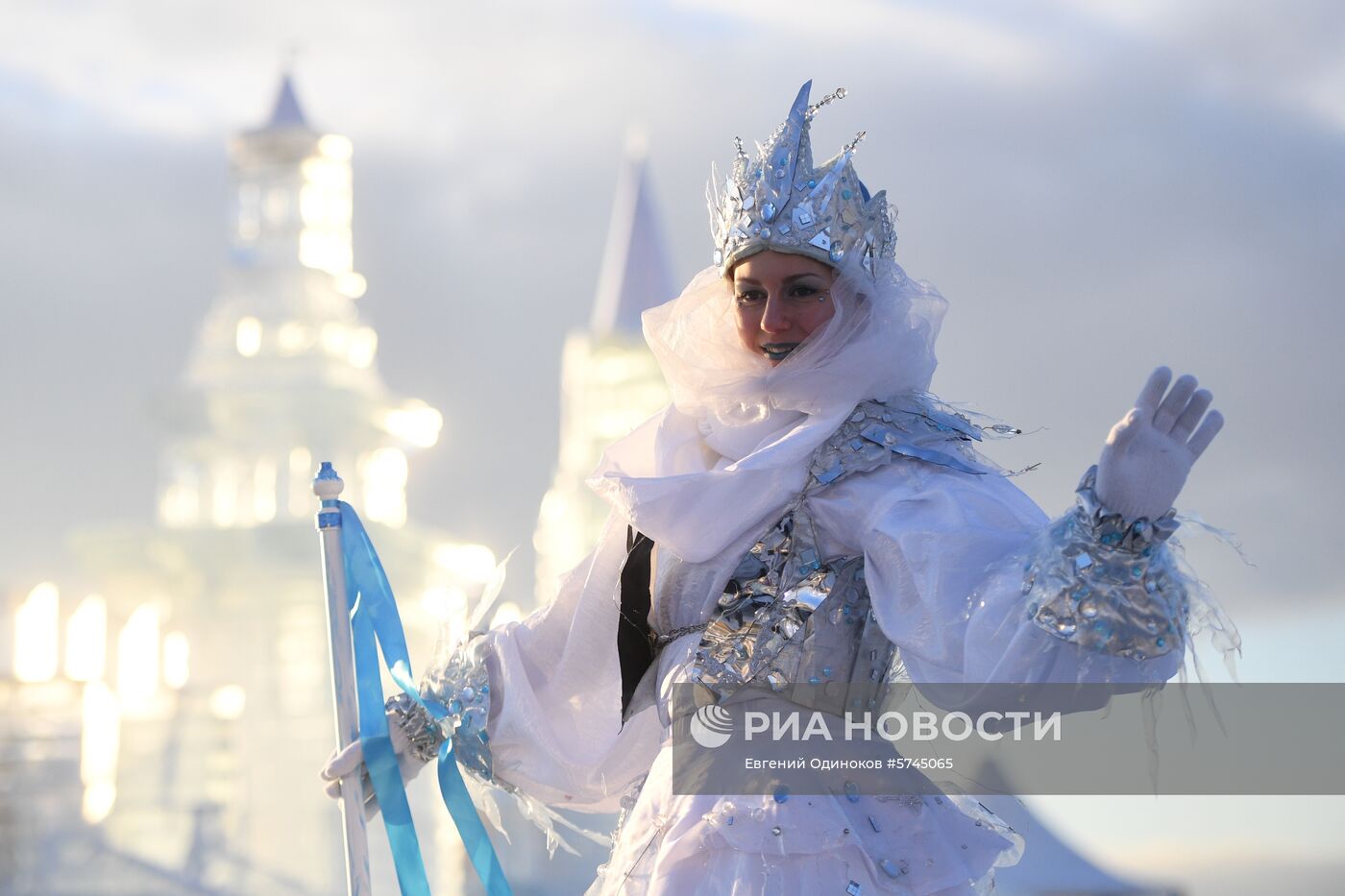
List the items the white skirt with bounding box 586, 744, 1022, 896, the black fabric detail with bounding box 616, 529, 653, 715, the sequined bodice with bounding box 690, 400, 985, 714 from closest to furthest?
1. the white skirt with bounding box 586, 744, 1022, 896
2. the sequined bodice with bounding box 690, 400, 985, 714
3. the black fabric detail with bounding box 616, 529, 653, 715

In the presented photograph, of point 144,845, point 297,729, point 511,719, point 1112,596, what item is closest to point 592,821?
point 144,845

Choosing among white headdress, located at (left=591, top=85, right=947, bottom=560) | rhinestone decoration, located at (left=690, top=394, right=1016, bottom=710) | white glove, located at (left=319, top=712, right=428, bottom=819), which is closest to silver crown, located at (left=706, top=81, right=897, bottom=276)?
white headdress, located at (left=591, top=85, right=947, bottom=560)

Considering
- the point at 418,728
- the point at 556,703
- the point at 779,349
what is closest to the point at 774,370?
the point at 779,349

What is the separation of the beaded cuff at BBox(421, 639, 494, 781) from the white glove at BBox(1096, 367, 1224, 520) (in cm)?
98

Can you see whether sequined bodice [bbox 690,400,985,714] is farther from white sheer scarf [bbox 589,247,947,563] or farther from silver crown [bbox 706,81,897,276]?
silver crown [bbox 706,81,897,276]

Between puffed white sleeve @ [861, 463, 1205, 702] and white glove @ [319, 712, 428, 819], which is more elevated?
puffed white sleeve @ [861, 463, 1205, 702]

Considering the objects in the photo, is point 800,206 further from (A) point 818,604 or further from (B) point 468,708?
(B) point 468,708

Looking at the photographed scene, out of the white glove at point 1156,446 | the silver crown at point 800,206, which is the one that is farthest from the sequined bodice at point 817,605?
the white glove at point 1156,446

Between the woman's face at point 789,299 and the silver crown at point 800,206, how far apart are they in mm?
19

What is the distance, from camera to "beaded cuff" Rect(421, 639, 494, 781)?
2.26 meters

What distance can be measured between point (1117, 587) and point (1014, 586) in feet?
0.41

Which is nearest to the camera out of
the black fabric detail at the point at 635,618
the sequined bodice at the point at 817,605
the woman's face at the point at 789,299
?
the sequined bodice at the point at 817,605

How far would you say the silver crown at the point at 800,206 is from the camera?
81.2 inches

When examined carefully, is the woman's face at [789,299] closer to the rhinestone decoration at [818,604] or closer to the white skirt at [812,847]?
the rhinestone decoration at [818,604]
